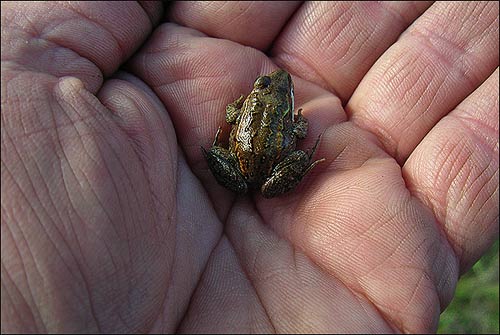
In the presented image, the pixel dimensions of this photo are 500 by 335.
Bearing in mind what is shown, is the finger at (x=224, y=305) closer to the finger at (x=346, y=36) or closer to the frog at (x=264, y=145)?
the frog at (x=264, y=145)

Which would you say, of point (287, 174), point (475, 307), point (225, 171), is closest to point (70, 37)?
point (225, 171)

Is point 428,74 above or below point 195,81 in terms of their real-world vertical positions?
above

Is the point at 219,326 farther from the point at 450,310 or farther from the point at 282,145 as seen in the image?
the point at 450,310

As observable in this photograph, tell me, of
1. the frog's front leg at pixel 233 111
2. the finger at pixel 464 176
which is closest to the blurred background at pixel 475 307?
the finger at pixel 464 176

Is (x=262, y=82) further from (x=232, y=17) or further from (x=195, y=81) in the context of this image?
(x=232, y=17)

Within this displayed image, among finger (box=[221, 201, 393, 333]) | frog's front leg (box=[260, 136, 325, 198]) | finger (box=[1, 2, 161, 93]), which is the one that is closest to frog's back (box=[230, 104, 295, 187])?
frog's front leg (box=[260, 136, 325, 198])

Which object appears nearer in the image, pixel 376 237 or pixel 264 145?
pixel 376 237

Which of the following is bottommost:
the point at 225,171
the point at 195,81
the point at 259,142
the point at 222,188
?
the point at 222,188
